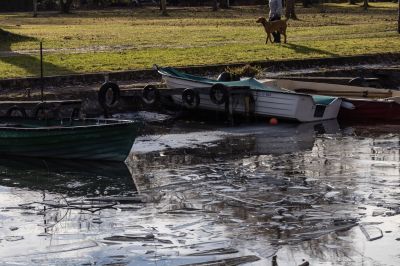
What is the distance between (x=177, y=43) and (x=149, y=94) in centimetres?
1200

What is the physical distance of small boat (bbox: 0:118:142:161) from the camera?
17703 millimetres

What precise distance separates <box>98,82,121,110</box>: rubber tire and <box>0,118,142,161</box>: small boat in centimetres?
434

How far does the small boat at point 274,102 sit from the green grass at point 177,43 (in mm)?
4379

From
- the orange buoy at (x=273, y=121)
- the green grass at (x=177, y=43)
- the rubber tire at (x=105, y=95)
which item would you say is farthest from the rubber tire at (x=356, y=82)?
the rubber tire at (x=105, y=95)

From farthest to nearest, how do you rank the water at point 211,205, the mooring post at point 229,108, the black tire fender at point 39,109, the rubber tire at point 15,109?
the mooring post at point 229,108 < the rubber tire at point 15,109 < the black tire fender at point 39,109 < the water at point 211,205

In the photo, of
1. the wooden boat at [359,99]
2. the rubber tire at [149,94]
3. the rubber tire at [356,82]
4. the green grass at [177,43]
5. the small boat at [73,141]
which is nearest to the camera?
the small boat at [73,141]

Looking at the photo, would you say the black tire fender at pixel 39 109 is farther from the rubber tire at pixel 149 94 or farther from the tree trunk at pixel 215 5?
the tree trunk at pixel 215 5

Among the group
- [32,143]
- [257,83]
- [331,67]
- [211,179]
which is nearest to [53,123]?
[32,143]

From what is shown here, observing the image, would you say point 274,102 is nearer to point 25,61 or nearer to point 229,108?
point 229,108

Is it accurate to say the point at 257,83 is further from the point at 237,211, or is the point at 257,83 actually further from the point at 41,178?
the point at 237,211

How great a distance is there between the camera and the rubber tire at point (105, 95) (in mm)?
22703

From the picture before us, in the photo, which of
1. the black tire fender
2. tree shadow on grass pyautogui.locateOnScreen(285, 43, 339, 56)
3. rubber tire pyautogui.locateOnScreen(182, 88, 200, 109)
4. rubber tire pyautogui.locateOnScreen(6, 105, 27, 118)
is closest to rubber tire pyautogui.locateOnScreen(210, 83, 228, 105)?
rubber tire pyautogui.locateOnScreen(182, 88, 200, 109)

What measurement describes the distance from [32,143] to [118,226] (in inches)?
221

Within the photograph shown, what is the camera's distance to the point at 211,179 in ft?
53.0
